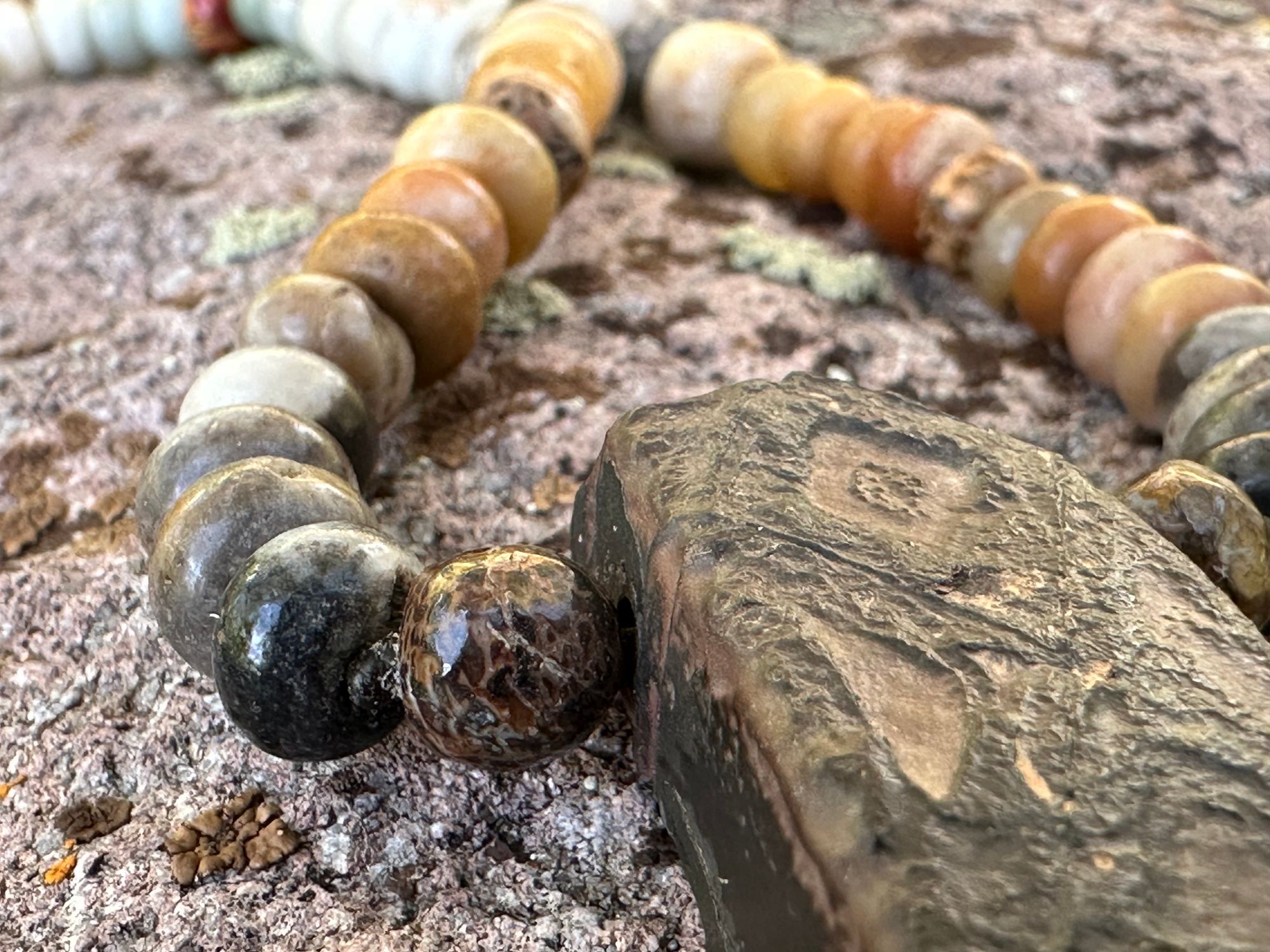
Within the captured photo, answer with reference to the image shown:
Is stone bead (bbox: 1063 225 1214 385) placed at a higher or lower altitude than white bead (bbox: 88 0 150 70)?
higher

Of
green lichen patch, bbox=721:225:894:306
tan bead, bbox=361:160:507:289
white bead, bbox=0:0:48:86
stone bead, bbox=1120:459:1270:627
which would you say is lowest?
white bead, bbox=0:0:48:86

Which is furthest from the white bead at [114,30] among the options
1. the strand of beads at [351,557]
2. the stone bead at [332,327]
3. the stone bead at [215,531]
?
the stone bead at [215,531]

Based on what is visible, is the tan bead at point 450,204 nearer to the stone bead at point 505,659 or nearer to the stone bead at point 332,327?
the stone bead at point 332,327

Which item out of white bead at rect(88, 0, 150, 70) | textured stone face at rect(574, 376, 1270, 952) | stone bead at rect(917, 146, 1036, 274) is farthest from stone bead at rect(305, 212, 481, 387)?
white bead at rect(88, 0, 150, 70)

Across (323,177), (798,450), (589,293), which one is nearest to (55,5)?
(323,177)

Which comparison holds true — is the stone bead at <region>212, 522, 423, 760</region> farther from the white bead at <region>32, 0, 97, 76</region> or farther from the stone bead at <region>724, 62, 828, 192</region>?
the white bead at <region>32, 0, 97, 76</region>

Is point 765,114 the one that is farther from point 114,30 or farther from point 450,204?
point 114,30
